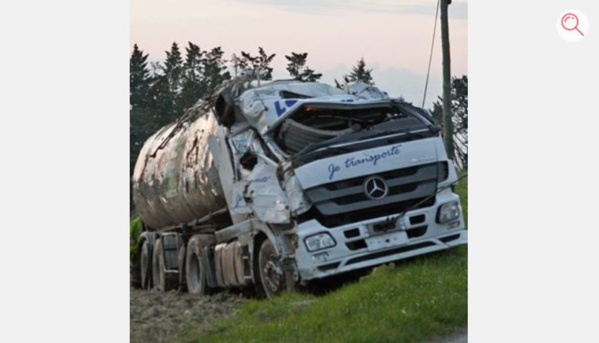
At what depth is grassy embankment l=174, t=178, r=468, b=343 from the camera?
10086 millimetres

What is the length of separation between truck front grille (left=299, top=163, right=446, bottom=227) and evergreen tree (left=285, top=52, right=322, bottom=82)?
96 cm

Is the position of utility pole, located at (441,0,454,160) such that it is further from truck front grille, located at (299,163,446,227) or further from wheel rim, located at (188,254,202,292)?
wheel rim, located at (188,254,202,292)

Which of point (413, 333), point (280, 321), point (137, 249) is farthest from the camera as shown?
point (137, 249)

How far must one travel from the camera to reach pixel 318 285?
12484mm

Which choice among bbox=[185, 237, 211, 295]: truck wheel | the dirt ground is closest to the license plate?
the dirt ground

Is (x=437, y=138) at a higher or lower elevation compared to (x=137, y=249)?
higher

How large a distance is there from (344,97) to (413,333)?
3217 mm

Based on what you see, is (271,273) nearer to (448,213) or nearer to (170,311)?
(170,311)

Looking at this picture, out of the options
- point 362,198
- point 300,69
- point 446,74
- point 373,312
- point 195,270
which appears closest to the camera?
point 446,74

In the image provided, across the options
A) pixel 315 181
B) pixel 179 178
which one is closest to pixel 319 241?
pixel 315 181

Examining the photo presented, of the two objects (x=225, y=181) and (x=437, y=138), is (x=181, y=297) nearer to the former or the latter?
(x=225, y=181)

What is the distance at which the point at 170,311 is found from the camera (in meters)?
12.1
